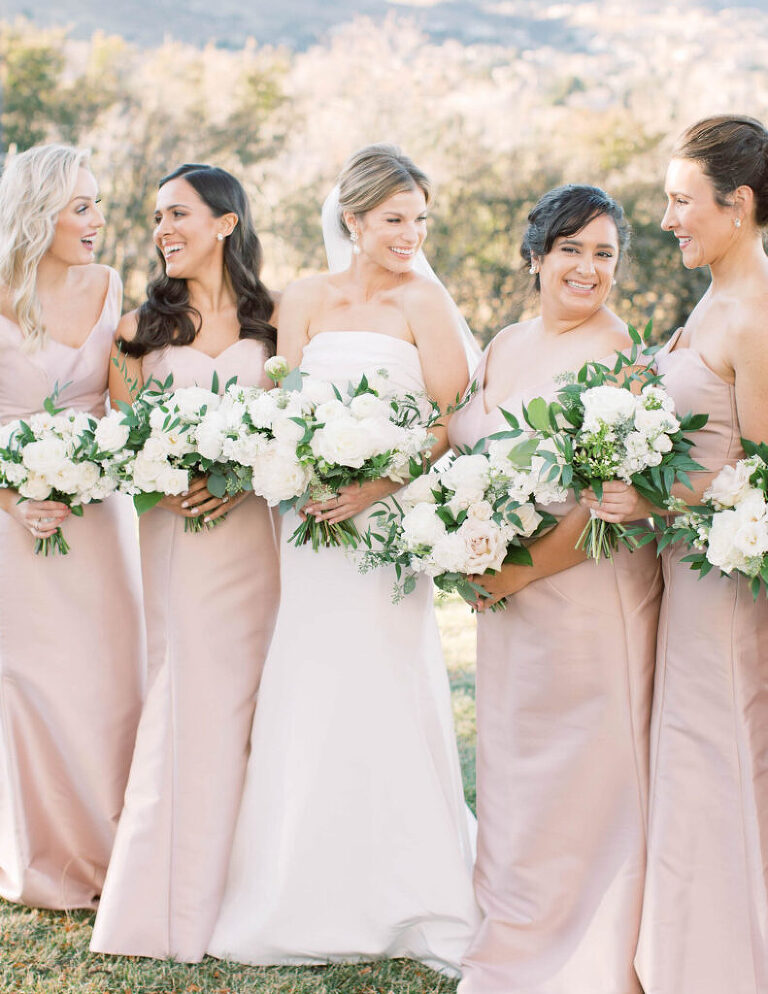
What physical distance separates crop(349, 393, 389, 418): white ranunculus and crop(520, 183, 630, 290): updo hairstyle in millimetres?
812

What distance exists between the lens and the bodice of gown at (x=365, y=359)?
4.32m

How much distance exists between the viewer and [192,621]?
442cm

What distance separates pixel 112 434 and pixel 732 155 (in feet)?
7.84

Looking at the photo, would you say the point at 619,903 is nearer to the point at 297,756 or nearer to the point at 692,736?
the point at 692,736

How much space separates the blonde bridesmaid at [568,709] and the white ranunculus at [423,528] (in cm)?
30

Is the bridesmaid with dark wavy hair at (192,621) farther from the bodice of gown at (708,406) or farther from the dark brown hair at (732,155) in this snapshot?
the dark brown hair at (732,155)

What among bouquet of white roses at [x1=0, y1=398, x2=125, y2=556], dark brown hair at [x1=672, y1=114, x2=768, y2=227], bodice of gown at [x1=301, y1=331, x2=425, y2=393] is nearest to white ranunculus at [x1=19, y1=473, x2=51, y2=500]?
bouquet of white roses at [x1=0, y1=398, x2=125, y2=556]

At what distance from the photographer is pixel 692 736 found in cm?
363

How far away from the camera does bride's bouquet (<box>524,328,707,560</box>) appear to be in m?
3.33

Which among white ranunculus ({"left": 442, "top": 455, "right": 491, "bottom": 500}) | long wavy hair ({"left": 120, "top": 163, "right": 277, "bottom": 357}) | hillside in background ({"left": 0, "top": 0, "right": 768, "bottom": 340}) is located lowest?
white ranunculus ({"left": 442, "top": 455, "right": 491, "bottom": 500})

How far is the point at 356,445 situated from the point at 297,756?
1386 millimetres

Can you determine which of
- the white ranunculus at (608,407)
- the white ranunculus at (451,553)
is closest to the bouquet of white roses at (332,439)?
the white ranunculus at (451,553)

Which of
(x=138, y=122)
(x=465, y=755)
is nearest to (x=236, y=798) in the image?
(x=465, y=755)

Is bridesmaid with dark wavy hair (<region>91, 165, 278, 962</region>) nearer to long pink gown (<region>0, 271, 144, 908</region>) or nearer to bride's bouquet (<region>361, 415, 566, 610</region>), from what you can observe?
long pink gown (<region>0, 271, 144, 908</region>)
